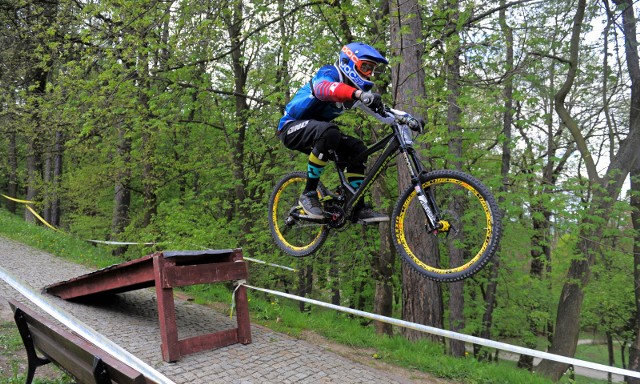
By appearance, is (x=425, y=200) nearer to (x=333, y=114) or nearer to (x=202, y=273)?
(x=333, y=114)

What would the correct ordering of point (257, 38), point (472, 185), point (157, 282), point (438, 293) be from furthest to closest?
point (257, 38) < point (438, 293) < point (157, 282) < point (472, 185)

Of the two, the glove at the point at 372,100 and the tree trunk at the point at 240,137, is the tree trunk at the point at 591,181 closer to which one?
the glove at the point at 372,100

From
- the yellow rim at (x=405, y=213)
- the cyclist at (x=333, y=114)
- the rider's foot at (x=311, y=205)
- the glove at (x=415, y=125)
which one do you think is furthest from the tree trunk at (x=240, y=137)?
the glove at (x=415, y=125)

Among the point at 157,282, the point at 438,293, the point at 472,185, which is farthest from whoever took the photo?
the point at 438,293

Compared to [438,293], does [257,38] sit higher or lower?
higher

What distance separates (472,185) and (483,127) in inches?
225

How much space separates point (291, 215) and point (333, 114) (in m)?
1.11

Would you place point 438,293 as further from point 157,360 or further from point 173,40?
point 173,40

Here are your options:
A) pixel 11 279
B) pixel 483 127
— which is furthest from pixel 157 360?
pixel 483 127

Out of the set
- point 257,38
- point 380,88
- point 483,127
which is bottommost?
point 483,127

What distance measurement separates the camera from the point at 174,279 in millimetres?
5051

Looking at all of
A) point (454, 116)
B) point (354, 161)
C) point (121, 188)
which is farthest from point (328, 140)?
point (121, 188)

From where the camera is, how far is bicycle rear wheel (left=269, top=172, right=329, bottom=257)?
441cm

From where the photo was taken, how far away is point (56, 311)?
3428 mm
